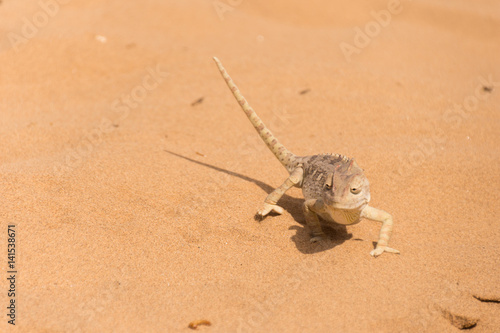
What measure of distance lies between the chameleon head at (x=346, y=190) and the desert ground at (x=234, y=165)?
0.60 metres

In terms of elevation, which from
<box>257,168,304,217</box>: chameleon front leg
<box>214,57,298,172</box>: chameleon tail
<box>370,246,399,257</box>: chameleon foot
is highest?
<box>214,57,298,172</box>: chameleon tail

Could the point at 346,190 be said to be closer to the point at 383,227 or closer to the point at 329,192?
the point at 329,192

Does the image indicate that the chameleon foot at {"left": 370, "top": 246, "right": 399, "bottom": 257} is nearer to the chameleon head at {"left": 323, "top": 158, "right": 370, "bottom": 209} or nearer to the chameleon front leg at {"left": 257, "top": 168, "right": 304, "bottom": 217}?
the chameleon head at {"left": 323, "top": 158, "right": 370, "bottom": 209}

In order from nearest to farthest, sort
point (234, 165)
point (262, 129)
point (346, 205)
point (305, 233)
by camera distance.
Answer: point (346, 205) → point (305, 233) → point (262, 129) → point (234, 165)

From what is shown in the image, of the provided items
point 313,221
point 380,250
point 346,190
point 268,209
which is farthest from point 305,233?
point 346,190

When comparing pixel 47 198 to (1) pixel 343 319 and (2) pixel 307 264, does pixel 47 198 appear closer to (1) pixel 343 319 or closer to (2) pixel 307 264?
(2) pixel 307 264

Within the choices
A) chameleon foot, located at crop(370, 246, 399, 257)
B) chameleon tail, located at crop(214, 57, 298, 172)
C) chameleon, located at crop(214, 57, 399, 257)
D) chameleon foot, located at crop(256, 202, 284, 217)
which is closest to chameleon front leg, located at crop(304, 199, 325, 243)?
chameleon, located at crop(214, 57, 399, 257)

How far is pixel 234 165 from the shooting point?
5.23 metres

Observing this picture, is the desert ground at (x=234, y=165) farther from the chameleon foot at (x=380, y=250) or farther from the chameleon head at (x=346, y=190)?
the chameleon head at (x=346, y=190)

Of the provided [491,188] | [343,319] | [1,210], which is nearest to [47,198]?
[1,210]

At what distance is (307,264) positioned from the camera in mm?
3717

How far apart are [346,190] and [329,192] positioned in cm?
14

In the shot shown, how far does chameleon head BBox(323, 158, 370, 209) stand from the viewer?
339 cm

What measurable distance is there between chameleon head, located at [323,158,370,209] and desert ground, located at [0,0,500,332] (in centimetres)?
60
